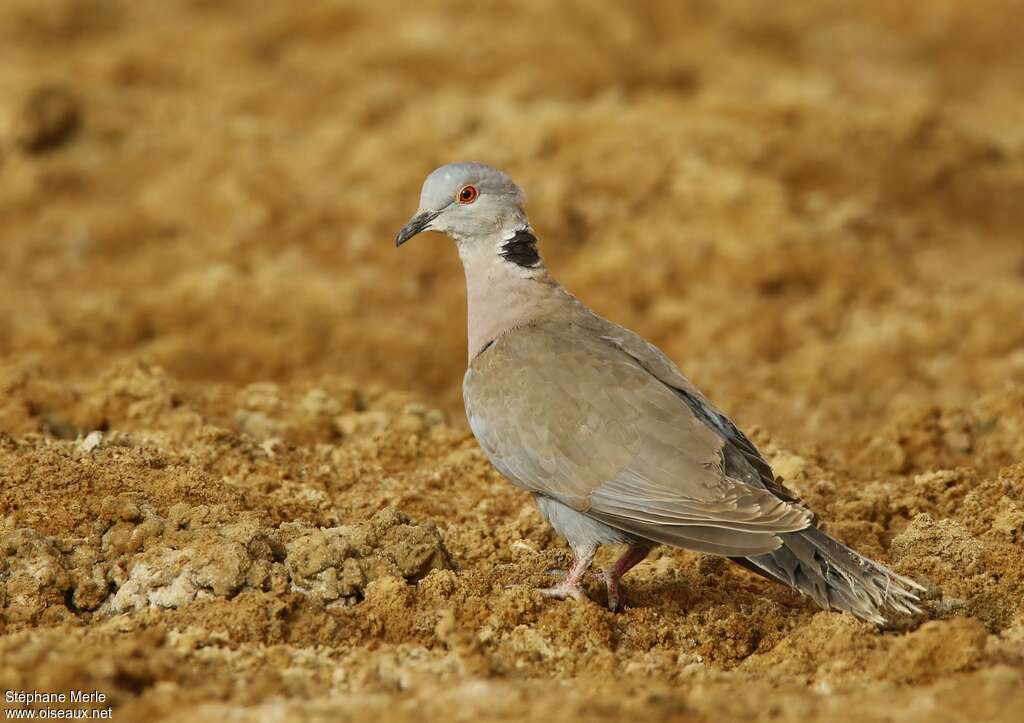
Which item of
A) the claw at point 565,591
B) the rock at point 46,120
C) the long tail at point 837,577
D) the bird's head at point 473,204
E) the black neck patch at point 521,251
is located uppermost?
the rock at point 46,120

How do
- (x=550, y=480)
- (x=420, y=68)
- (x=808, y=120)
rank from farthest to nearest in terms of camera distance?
(x=420, y=68), (x=808, y=120), (x=550, y=480)

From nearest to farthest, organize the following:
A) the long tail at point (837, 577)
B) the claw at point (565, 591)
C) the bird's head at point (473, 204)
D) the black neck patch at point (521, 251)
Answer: the long tail at point (837, 577) < the claw at point (565, 591) < the black neck patch at point (521, 251) < the bird's head at point (473, 204)

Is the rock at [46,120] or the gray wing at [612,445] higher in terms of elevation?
the rock at [46,120]

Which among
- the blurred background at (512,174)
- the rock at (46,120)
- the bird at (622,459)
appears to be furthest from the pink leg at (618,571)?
the rock at (46,120)

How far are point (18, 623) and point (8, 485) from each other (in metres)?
0.85

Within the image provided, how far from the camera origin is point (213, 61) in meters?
14.6

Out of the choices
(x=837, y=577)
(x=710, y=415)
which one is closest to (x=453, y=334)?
(x=710, y=415)

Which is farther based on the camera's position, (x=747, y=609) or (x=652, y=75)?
(x=652, y=75)

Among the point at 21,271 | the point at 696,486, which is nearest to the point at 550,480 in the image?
the point at 696,486

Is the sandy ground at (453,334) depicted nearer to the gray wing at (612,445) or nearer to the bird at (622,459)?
the bird at (622,459)

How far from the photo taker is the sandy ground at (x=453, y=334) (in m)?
4.11

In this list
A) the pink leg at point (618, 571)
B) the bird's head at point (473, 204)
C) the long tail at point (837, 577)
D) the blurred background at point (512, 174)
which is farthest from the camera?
the blurred background at point (512, 174)

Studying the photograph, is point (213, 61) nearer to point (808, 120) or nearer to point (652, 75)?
point (652, 75)

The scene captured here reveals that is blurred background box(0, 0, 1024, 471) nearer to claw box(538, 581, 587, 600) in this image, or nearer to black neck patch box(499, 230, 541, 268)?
black neck patch box(499, 230, 541, 268)
